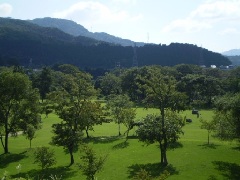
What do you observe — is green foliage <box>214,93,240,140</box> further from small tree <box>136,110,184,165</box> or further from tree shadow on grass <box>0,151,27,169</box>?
tree shadow on grass <box>0,151,27,169</box>

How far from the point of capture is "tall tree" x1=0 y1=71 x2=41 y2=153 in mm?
55231

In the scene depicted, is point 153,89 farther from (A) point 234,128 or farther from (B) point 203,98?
(B) point 203,98

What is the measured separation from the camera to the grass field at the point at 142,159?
42.6 m

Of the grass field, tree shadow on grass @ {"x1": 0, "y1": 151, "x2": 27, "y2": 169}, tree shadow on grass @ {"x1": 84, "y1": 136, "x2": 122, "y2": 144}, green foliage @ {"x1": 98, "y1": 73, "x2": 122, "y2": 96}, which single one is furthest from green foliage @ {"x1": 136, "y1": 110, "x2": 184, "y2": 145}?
green foliage @ {"x1": 98, "y1": 73, "x2": 122, "y2": 96}

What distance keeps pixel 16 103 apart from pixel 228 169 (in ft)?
126

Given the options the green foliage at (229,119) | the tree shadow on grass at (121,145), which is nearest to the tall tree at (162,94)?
the green foliage at (229,119)

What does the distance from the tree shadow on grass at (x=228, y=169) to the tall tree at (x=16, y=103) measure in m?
33.8

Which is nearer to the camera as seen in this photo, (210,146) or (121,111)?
(210,146)

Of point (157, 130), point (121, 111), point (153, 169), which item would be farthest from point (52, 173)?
point (121, 111)

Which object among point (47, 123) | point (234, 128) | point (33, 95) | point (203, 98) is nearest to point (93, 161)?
point (234, 128)

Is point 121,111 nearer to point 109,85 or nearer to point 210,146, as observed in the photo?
point 210,146

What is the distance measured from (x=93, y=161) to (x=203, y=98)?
101m

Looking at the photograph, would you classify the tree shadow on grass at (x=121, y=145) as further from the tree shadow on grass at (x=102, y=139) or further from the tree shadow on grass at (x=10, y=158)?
the tree shadow on grass at (x=10, y=158)

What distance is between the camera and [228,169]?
144ft
